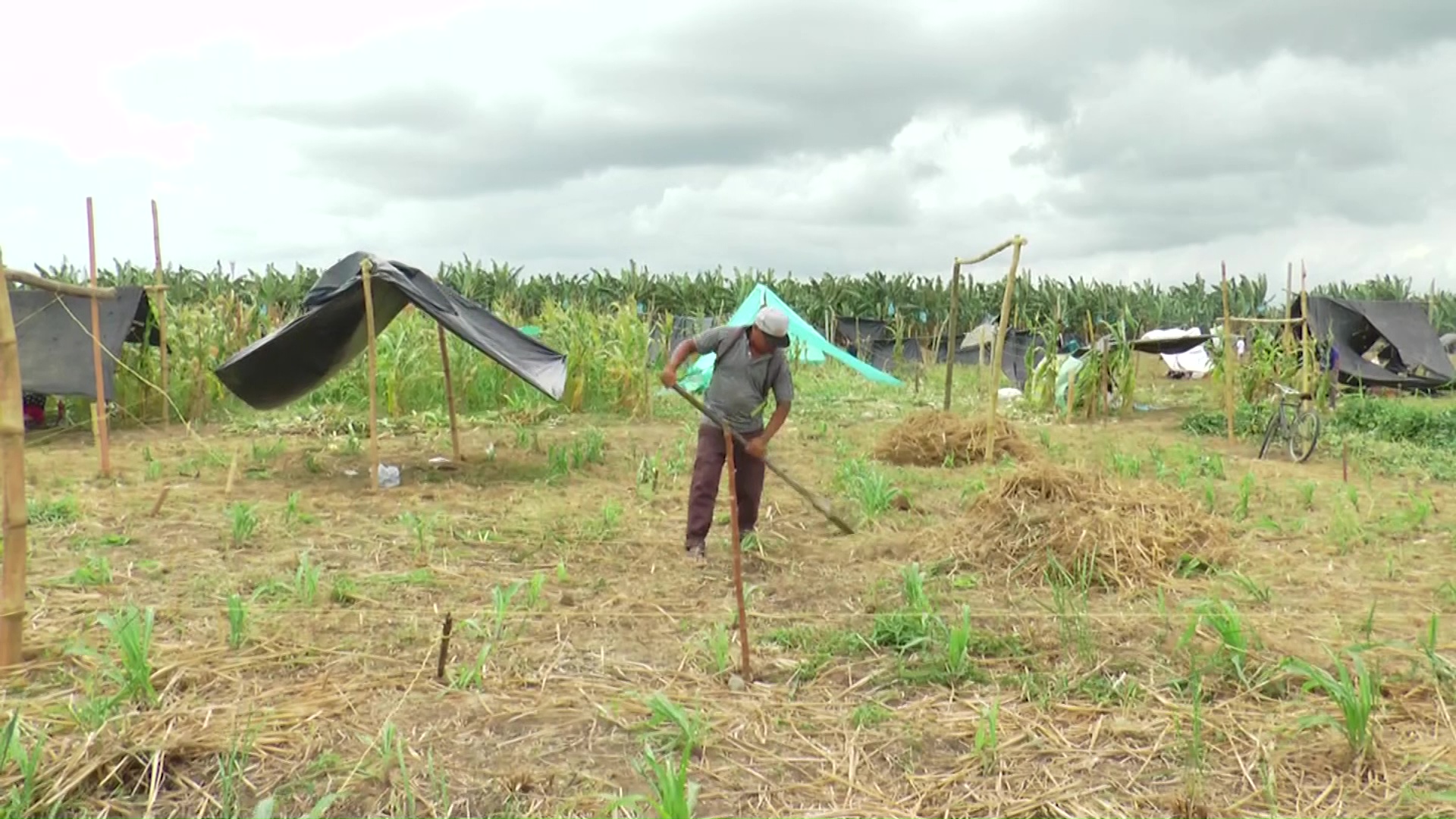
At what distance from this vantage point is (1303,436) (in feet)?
28.0

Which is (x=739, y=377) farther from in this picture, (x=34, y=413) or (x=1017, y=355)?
(x=1017, y=355)

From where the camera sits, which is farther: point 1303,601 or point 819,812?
point 1303,601

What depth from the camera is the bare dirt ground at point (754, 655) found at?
9.04 ft

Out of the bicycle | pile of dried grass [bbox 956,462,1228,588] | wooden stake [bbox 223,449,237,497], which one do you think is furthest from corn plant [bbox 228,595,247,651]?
the bicycle

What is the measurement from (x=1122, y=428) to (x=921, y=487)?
474 cm

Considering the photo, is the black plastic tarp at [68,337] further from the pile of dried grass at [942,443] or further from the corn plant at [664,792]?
the corn plant at [664,792]

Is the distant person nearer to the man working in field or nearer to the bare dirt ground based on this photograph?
the bare dirt ground

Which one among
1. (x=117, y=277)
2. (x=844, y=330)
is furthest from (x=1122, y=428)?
(x=117, y=277)

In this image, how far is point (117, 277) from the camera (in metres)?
20.1

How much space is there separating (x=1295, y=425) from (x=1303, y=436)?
9 cm

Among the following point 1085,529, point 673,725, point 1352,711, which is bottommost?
point 673,725

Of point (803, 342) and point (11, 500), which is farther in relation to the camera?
point (803, 342)

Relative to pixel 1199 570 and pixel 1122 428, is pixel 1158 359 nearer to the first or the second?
pixel 1122 428

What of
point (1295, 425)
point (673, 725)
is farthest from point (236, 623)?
point (1295, 425)
